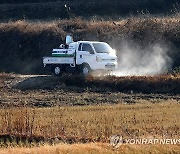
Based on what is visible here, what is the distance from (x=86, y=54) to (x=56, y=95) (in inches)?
194

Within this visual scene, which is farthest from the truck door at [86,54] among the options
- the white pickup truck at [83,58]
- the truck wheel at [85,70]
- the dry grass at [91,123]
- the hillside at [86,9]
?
the hillside at [86,9]

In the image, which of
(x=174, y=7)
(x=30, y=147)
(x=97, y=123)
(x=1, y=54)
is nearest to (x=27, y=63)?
(x=1, y=54)

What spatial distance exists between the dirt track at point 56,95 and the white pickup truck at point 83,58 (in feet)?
5.45

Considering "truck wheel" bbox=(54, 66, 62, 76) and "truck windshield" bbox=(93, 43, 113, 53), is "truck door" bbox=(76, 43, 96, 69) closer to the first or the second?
"truck windshield" bbox=(93, 43, 113, 53)

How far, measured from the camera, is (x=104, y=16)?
5541 cm

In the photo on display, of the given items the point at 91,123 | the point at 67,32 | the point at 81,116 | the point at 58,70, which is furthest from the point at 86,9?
the point at 91,123

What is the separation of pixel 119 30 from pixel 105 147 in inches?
1102

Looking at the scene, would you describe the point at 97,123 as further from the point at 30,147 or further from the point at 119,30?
the point at 119,30

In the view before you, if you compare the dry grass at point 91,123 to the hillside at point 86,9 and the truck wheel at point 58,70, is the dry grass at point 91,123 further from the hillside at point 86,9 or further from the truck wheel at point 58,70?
the hillside at point 86,9

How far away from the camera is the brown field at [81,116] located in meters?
14.4

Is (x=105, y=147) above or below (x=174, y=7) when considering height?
A: below

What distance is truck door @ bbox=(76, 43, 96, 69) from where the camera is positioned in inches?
1197

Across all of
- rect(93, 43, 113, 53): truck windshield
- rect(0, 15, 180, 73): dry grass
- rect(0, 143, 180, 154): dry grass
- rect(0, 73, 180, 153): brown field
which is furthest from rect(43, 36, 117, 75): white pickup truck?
rect(0, 143, 180, 154): dry grass

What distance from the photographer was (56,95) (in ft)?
86.2
